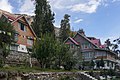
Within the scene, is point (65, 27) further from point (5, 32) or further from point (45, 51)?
point (45, 51)

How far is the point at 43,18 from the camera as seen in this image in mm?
52312

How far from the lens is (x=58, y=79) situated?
85.6 ft

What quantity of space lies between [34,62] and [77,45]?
104 feet

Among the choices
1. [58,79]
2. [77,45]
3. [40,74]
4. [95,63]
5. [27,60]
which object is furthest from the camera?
[77,45]

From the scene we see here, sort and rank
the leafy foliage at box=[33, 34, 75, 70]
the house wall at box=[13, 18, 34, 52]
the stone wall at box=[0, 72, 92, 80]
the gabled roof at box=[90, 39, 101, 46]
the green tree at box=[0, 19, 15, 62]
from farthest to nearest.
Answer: the gabled roof at box=[90, 39, 101, 46] → the house wall at box=[13, 18, 34, 52] → the green tree at box=[0, 19, 15, 62] → the leafy foliage at box=[33, 34, 75, 70] → the stone wall at box=[0, 72, 92, 80]

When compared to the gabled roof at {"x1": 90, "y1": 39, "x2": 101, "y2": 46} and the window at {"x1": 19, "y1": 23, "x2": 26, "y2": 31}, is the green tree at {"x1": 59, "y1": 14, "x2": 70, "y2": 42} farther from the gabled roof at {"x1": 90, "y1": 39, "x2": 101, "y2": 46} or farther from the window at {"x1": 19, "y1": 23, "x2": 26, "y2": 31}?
the window at {"x1": 19, "y1": 23, "x2": 26, "y2": 31}

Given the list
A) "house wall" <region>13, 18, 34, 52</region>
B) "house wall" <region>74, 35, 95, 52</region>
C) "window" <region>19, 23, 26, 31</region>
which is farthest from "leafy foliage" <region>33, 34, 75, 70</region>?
"house wall" <region>74, 35, 95, 52</region>

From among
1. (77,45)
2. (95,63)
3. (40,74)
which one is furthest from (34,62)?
(77,45)

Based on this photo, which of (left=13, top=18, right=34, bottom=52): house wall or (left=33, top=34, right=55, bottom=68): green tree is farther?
(left=13, top=18, right=34, bottom=52): house wall

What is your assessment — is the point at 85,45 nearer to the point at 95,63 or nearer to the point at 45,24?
the point at 95,63

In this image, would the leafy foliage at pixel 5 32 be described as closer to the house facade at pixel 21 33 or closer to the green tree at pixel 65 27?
the house facade at pixel 21 33

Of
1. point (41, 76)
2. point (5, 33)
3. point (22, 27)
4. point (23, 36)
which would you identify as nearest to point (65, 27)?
point (23, 36)

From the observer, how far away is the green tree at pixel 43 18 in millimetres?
51562

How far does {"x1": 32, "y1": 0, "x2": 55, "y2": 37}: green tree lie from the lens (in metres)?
51.6
